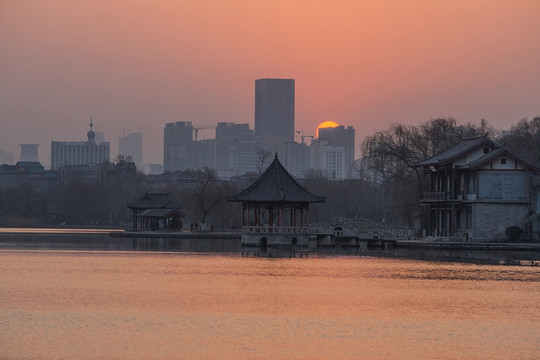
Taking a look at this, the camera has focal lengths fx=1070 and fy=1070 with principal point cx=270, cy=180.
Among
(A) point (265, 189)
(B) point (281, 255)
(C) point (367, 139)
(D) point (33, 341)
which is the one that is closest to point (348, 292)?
(D) point (33, 341)

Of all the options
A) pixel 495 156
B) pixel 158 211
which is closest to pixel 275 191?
pixel 495 156

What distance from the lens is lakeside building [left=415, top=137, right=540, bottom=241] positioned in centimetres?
9119

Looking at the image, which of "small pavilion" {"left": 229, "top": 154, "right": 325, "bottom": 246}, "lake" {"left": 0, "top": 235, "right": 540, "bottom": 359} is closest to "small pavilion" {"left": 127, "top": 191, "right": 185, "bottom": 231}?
"small pavilion" {"left": 229, "top": 154, "right": 325, "bottom": 246}

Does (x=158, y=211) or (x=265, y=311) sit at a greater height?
(x=158, y=211)

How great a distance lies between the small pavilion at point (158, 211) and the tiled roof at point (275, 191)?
26.3m

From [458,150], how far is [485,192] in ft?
18.8

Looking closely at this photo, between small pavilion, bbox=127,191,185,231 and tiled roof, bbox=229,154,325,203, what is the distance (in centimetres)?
2630

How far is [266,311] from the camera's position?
44000 millimetres

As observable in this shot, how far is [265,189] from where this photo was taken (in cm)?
9231

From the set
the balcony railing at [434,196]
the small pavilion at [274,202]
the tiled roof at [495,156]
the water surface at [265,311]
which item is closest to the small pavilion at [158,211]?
the small pavilion at [274,202]

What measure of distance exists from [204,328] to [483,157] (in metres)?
57.4

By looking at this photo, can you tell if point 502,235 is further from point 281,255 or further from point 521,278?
point 521,278

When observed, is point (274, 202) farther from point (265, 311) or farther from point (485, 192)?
Answer: point (265, 311)

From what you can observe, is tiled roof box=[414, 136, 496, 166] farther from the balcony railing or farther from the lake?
the lake
